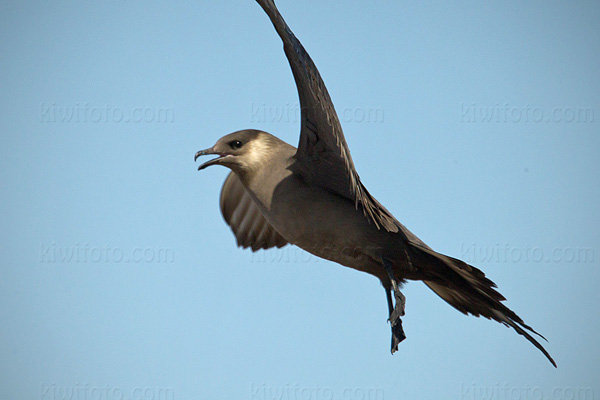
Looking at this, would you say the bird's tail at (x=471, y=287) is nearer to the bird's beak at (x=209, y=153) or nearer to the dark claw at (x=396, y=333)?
the dark claw at (x=396, y=333)

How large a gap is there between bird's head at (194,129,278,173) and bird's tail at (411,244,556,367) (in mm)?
1388

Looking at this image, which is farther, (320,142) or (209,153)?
(209,153)

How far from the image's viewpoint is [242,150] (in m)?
5.52

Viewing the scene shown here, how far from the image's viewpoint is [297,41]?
4449 mm

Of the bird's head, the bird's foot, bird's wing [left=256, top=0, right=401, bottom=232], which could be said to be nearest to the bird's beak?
the bird's head

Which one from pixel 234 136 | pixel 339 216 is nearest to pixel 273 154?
pixel 234 136

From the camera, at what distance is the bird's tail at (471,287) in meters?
5.25

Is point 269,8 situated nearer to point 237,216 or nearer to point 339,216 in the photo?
point 339,216


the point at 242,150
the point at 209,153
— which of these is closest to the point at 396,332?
the point at 242,150

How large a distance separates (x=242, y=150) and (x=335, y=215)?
36.6 inches

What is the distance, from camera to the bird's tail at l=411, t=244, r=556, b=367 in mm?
5250

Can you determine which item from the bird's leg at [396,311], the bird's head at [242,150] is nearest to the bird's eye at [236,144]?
the bird's head at [242,150]

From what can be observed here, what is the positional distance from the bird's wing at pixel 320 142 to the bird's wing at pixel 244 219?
1715 millimetres

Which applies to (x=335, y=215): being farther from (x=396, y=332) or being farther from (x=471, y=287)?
(x=471, y=287)
